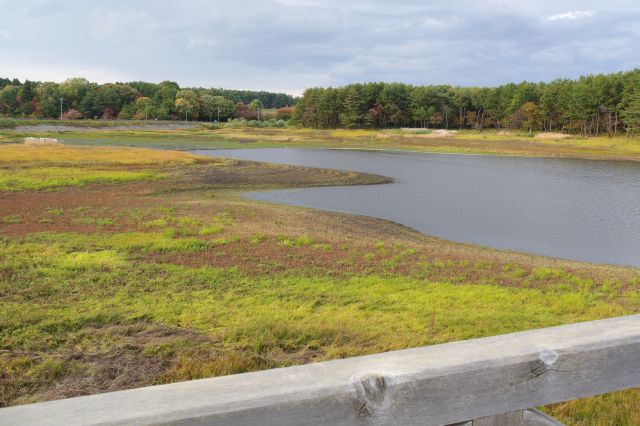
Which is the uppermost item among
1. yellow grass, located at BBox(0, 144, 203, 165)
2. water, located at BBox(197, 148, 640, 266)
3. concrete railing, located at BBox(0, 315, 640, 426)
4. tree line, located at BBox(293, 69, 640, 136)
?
tree line, located at BBox(293, 69, 640, 136)

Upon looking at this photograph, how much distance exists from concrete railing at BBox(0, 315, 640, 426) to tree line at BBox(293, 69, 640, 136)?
104m

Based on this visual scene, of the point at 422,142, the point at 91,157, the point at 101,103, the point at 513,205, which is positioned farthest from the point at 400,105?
the point at 513,205

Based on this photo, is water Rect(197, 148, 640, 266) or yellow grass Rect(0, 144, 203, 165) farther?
yellow grass Rect(0, 144, 203, 165)

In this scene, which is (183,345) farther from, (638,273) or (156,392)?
(638,273)

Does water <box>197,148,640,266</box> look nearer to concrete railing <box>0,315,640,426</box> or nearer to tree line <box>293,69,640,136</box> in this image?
concrete railing <box>0,315,640,426</box>

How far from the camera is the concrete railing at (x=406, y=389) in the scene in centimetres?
185

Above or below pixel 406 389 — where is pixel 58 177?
below

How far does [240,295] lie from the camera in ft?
39.2

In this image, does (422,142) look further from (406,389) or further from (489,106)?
(406,389)

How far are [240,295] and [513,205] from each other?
83.7 ft

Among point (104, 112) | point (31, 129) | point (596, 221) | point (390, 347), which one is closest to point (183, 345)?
point (390, 347)

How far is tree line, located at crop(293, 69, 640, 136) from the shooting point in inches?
4109

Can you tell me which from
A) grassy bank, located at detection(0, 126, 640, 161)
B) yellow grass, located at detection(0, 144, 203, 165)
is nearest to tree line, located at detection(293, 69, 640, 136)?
grassy bank, located at detection(0, 126, 640, 161)

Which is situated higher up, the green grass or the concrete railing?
the concrete railing
